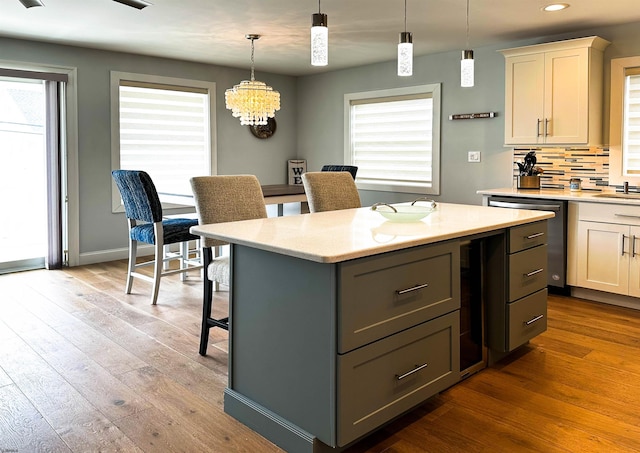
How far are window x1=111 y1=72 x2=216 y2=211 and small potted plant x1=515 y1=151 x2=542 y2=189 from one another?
332cm

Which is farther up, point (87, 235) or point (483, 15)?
point (483, 15)

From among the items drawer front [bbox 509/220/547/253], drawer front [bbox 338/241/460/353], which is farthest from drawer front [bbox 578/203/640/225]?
drawer front [bbox 338/241/460/353]

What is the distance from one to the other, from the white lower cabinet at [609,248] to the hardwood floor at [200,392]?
25cm

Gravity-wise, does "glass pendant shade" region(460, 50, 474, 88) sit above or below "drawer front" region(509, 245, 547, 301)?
above

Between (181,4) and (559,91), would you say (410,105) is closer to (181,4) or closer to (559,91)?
(559,91)

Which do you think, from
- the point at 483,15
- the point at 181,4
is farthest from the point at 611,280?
the point at 181,4

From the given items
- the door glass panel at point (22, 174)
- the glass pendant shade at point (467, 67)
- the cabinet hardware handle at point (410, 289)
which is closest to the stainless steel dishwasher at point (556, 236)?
the glass pendant shade at point (467, 67)

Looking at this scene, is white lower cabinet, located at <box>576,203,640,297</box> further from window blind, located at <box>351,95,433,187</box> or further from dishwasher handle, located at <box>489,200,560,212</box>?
window blind, located at <box>351,95,433,187</box>

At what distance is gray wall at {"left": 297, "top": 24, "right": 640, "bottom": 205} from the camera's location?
4.76 metres

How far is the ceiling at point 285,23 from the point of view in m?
3.93

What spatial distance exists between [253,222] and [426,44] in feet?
11.3

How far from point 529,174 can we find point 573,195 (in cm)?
61

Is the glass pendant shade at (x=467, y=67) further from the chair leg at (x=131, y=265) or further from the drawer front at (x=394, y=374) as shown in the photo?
the chair leg at (x=131, y=265)

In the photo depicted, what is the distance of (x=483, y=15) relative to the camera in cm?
418
